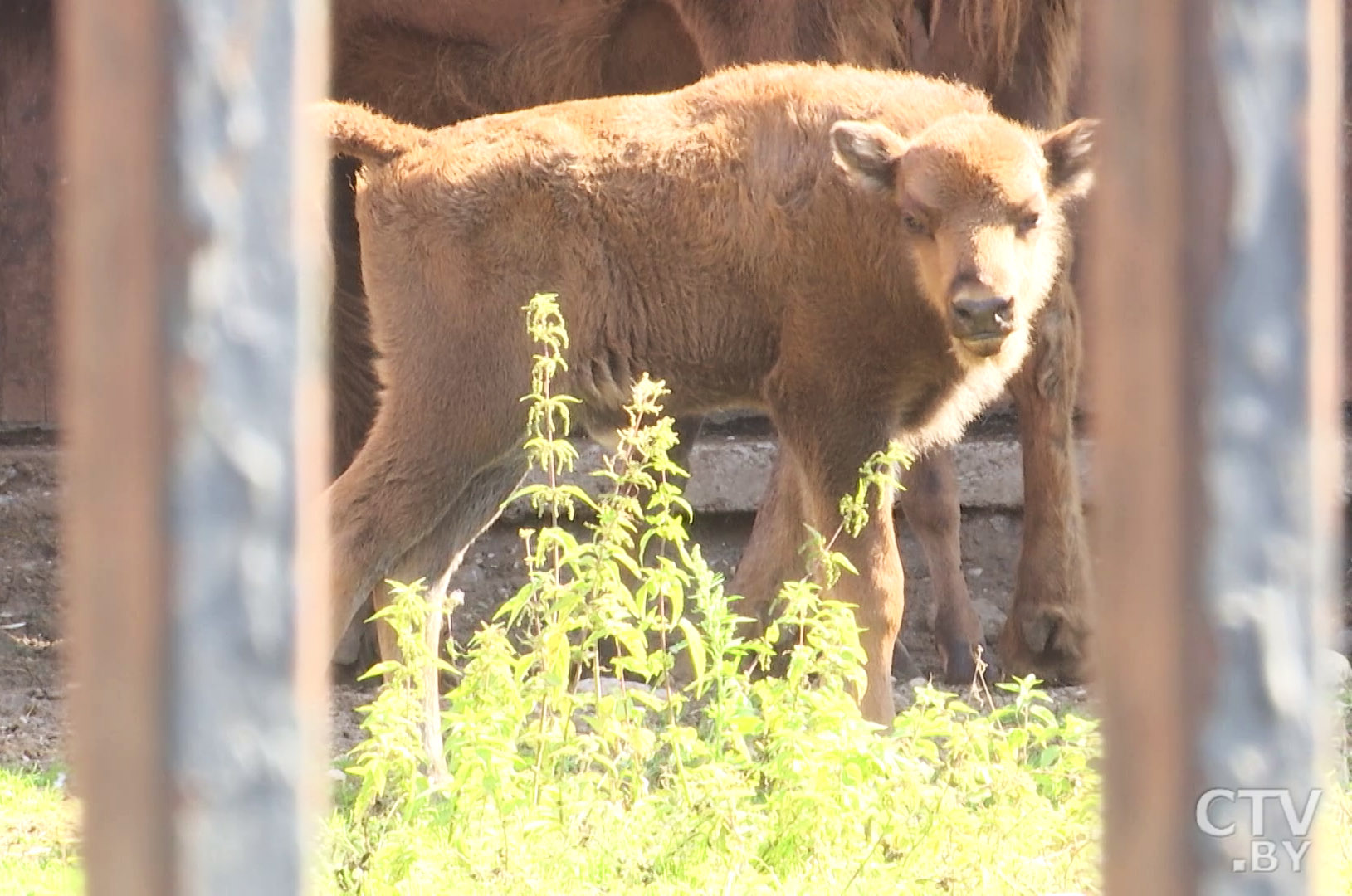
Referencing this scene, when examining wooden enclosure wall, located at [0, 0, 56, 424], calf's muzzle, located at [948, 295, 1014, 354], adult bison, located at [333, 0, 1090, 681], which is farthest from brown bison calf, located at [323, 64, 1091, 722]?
wooden enclosure wall, located at [0, 0, 56, 424]

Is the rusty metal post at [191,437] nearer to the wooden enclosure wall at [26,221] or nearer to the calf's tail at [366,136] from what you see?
the calf's tail at [366,136]

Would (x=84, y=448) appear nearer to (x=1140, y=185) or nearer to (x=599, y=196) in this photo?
(x=1140, y=185)

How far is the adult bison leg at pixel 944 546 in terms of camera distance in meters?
6.30

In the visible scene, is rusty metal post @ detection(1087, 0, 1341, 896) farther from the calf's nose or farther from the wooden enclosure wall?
the wooden enclosure wall

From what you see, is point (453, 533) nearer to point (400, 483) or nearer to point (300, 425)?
point (400, 483)

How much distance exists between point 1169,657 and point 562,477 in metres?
6.49

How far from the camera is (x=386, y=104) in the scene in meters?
6.55

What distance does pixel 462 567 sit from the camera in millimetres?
7613

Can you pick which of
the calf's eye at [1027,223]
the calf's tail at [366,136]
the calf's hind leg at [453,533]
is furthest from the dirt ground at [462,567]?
the calf's eye at [1027,223]

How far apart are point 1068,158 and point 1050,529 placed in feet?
5.81

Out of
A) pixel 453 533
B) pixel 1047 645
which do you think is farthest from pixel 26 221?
pixel 1047 645

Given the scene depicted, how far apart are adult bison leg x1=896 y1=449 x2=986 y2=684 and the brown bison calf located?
137cm

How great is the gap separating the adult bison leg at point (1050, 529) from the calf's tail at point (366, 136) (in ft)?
7.34

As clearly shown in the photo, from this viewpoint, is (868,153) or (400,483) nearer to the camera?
(868,153)
